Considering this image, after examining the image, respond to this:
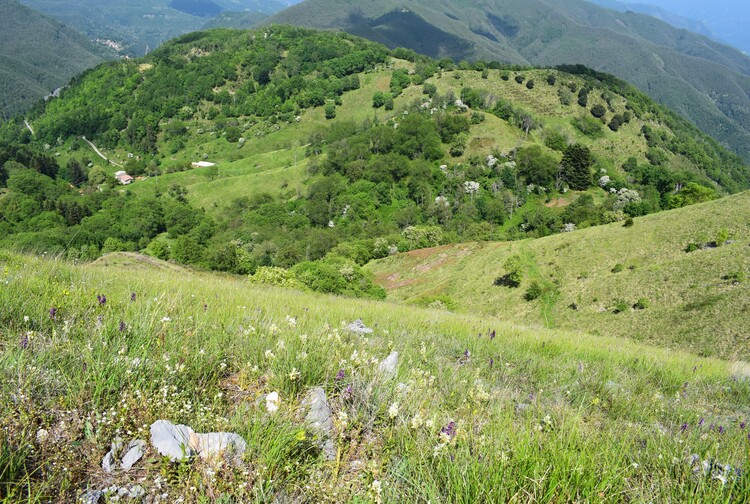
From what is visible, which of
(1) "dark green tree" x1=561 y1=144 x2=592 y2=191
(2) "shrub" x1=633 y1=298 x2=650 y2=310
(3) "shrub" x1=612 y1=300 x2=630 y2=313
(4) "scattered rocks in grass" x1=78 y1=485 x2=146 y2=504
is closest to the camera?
(4) "scattered rocks in grass" x1=78 y1=485 x2=146 y2=504

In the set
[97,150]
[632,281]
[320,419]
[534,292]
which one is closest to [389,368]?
[320,419]

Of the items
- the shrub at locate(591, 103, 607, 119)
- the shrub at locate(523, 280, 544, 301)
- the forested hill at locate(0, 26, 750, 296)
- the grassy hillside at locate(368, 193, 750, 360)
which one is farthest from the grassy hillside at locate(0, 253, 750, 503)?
the shrub at locate(591, 103, 607, 119)

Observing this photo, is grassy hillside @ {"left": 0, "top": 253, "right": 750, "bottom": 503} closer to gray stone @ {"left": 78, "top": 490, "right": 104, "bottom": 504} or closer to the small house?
gray stone @ {"left": 78, "top": 490, "right": 104, "bottom": 504}

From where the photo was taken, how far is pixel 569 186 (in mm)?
104375

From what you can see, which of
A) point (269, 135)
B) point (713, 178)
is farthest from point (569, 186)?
point (269, 135)

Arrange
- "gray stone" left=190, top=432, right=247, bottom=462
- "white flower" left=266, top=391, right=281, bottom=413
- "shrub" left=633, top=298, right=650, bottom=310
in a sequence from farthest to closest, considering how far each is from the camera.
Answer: "shrub" left=633, top=298, right=650, bottom=310 < "white flower" left=266, top=391, right=281, bottom=413 < "gray stone" left=190, top=432, right=247, bottom=462

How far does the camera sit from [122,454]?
7.32 ft

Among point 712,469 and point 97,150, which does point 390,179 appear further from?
point 97,150

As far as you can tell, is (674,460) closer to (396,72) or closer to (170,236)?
(170,236)

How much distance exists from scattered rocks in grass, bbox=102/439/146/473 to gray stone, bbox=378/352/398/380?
1.81m

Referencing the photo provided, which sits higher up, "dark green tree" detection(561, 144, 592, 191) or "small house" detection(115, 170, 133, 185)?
"dark green tree" detection(561, 144, 592, 191)

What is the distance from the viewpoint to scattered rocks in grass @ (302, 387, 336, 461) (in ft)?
8.57

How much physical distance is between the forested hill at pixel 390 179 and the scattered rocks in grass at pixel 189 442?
48.5m

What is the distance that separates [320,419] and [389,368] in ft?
3.59
